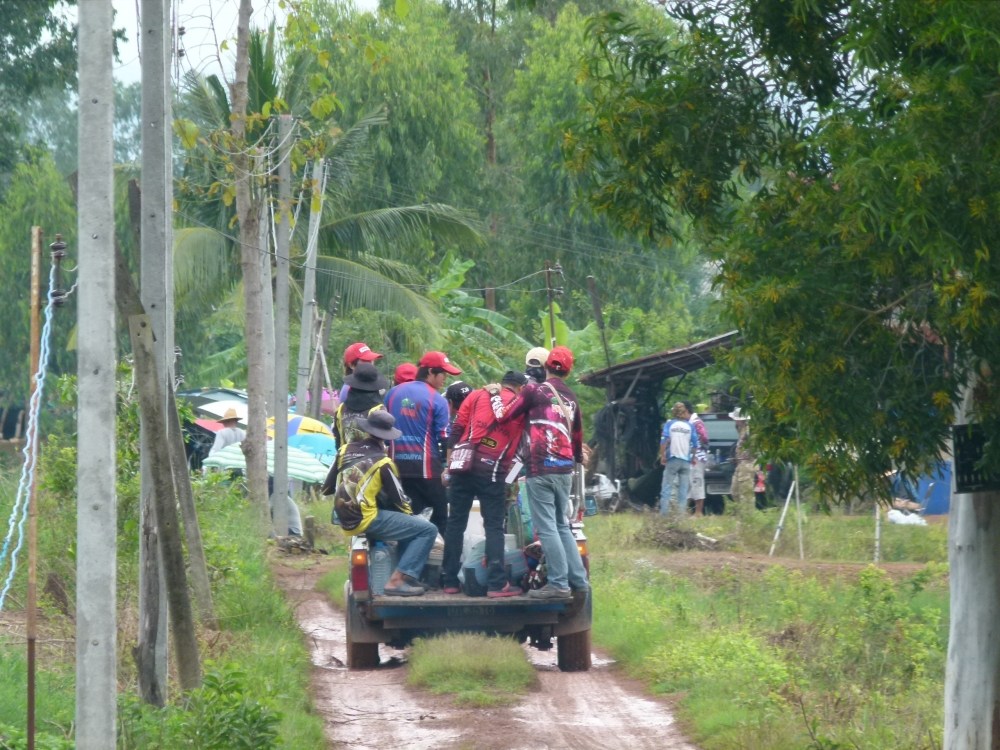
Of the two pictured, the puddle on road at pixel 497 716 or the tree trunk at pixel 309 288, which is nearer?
the puddle on road at pixel 497 716

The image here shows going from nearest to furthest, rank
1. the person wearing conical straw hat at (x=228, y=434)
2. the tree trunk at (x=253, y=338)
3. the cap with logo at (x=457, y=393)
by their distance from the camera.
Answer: the cap with logo at (x=457, y=393)
the tree trunk at (x=253, y=338)
the person wearing conical straw hat at (x=228, y=434)

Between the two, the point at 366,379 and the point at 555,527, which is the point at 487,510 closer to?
the point at 555,527

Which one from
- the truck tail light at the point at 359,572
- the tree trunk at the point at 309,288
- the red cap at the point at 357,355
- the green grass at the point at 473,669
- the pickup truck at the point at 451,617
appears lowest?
the green grass at the point at 473,669

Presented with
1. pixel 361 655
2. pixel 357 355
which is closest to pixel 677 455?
pixel 357 355

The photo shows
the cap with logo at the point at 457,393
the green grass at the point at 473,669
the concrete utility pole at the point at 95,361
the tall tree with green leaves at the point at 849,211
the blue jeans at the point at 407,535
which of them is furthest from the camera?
A: the cap with logo at the point at 457,393

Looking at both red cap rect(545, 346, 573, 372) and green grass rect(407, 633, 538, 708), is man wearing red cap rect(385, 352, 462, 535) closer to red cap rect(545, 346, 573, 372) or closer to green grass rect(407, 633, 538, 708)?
red cap rect(545, 346, 573, 372)

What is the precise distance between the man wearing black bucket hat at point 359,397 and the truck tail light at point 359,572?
136cm

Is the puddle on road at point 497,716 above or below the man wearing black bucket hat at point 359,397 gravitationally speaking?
below

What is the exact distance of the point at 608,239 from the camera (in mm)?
41250

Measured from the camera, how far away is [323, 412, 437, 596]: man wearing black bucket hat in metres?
10.1

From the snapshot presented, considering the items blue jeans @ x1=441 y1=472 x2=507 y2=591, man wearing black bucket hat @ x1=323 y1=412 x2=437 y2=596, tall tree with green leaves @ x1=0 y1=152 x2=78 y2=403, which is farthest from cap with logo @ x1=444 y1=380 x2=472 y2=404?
tall tree with green leaves @ x1=0 y1=152 x2=78 y2=403

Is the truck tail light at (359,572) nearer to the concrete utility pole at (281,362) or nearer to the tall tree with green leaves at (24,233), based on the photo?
the concrete utility pole at (281,362)

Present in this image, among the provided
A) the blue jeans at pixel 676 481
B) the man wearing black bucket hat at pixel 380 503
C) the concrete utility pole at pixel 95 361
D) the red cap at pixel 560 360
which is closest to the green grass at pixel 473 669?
the man wearing black bucket hat at pixel 380 503

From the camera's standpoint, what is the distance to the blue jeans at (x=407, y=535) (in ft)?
33.6
